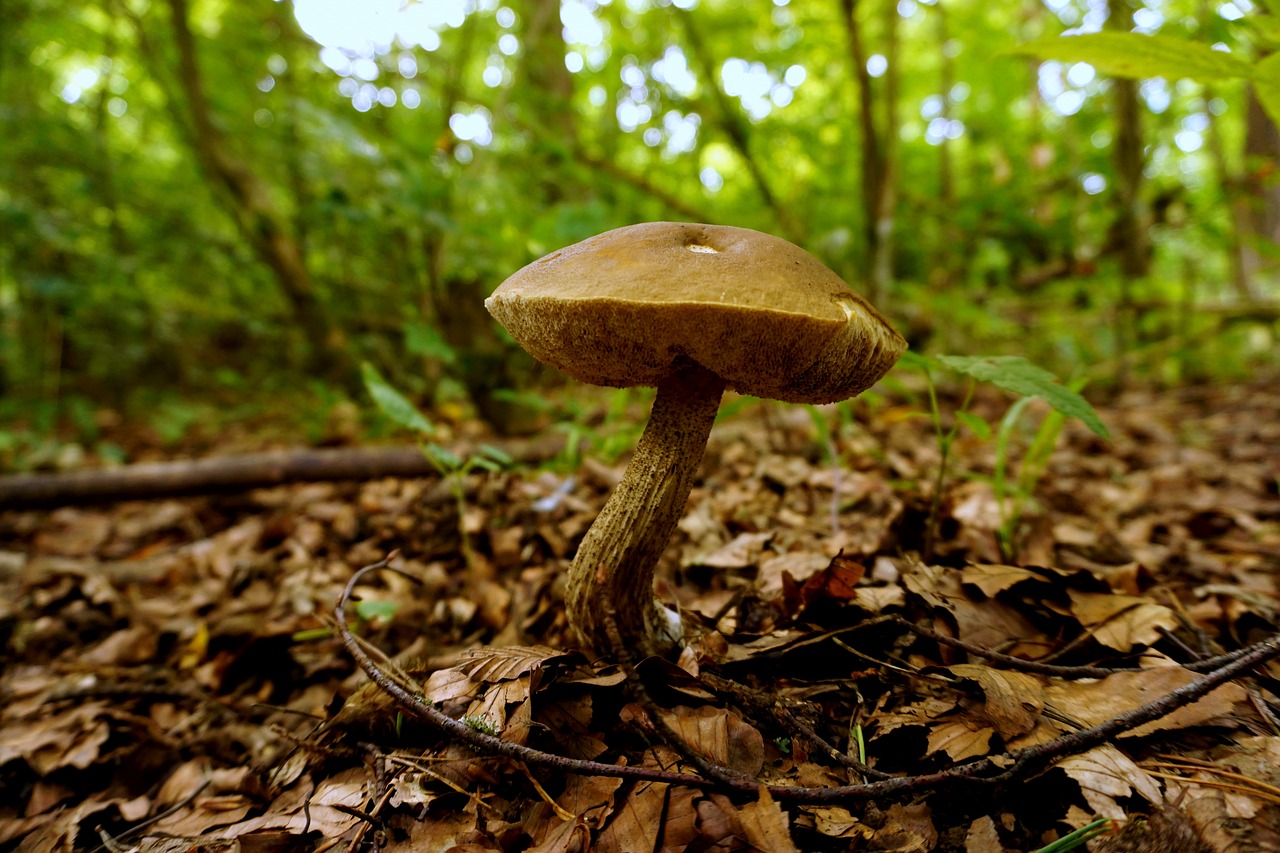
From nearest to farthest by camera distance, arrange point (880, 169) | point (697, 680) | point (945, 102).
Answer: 1. point (697, 680)
2. point (880, 169)
3. point (945, 102)

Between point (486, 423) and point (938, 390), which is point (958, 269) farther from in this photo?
point (486, 423)

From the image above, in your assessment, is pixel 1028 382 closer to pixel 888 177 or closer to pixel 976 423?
pixel 976 423

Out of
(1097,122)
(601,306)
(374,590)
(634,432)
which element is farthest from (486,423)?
(1097,122)

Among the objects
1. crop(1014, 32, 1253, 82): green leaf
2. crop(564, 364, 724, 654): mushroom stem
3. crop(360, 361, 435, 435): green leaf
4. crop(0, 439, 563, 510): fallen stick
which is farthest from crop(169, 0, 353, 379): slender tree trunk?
crop(1014, 32, 1253, 82): green leaf

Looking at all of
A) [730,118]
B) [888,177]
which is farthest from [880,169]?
[730,118]

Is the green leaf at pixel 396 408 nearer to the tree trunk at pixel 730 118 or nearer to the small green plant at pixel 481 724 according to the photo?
the small green plant at pixel 481 724
